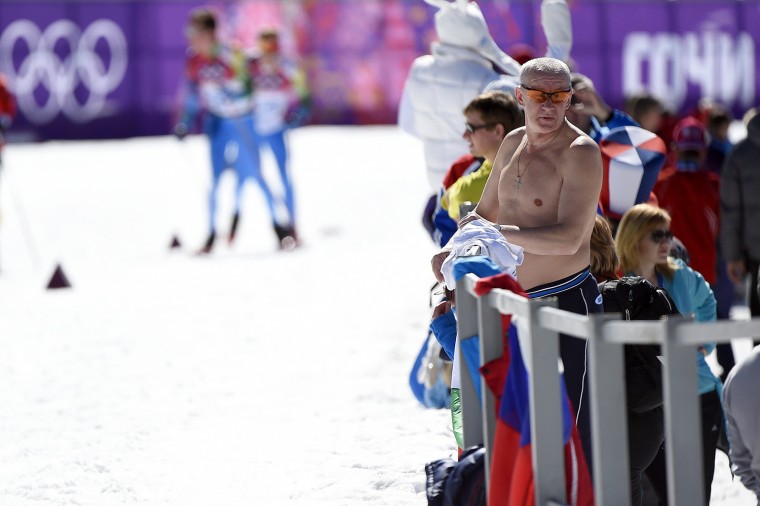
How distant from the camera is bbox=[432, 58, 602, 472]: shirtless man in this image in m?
4.08

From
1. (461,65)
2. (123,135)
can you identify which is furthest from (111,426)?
(123,135)

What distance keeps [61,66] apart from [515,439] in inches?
811

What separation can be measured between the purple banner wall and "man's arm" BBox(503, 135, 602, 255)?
63.4 feet

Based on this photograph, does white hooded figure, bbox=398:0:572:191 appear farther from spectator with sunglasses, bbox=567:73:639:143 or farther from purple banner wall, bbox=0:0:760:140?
purple banner wall, bbox=0:0:760:140

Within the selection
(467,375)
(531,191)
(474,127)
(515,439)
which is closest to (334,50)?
(474,127)

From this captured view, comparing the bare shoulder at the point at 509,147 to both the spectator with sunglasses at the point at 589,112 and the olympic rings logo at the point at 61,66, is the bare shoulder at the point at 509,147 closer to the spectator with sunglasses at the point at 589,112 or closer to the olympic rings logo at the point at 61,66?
the spectator with sunglasses at the point at 589,112

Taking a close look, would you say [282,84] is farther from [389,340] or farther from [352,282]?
[389,340]

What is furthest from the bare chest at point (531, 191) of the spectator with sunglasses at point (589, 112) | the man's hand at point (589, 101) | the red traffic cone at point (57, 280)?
the red traffic cone at point (57, 280)

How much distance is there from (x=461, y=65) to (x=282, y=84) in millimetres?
7120

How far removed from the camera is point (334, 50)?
24.5m

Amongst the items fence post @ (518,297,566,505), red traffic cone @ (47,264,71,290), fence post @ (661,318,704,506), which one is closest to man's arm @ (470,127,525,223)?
fence post @ (518,297,566,505)

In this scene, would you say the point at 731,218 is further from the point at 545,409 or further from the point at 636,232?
the point at 545,409

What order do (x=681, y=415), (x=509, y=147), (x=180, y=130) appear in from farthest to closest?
1. (x=180, y=130)
2. (x=509, y=147)
3. (x=681, y=415)

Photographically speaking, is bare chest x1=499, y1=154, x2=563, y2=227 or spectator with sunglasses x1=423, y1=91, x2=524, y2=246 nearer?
bare chest x1=499, y1=154, x2=563, y2=227
